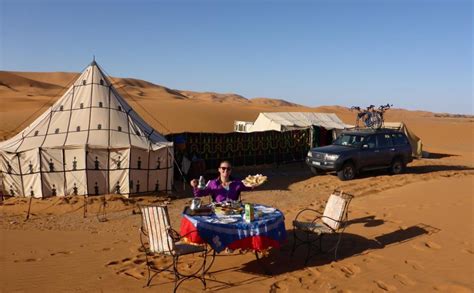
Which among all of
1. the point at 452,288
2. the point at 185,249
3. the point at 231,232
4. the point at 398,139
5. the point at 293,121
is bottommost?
the point at 452,288

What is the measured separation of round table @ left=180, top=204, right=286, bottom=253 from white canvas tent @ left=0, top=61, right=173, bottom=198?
7.14m

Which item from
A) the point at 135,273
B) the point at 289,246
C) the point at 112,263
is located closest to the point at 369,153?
the point at 289,246

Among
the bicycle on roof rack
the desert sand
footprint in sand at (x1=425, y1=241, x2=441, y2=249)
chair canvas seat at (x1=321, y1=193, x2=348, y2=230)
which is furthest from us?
the bicycle on roof rack

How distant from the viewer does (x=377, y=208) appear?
36.9 ft

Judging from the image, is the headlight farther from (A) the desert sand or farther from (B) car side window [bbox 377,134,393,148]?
(B) car side window [bbox 377,134,393,148]

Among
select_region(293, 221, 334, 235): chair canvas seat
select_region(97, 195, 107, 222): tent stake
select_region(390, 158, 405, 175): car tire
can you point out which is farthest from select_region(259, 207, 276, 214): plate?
select_region(390, 158, 405, 175): car tire

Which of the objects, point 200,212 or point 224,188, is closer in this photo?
point 200,212

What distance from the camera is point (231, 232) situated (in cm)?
633

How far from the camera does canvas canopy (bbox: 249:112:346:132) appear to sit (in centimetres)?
2367

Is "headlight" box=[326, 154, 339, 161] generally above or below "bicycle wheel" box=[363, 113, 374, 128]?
below

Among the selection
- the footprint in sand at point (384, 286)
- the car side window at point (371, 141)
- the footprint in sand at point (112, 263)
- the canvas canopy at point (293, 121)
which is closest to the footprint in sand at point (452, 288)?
the footprint in sand at point (384, 286)

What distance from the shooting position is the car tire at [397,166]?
17281mm

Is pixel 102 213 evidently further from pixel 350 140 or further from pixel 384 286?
pixel 350 140

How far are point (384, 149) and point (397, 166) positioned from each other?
117 centimetres
